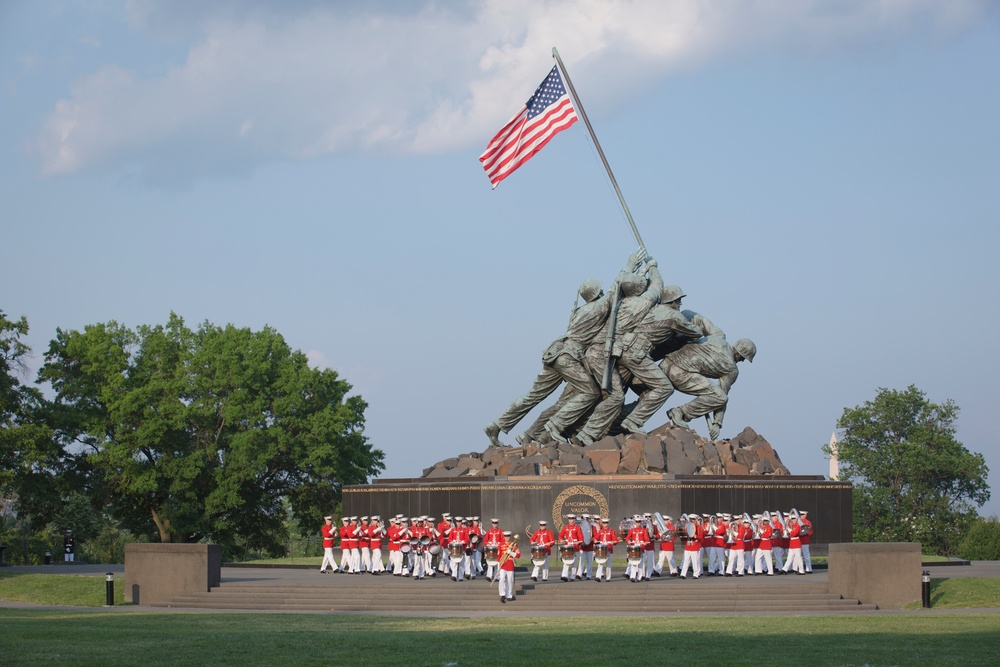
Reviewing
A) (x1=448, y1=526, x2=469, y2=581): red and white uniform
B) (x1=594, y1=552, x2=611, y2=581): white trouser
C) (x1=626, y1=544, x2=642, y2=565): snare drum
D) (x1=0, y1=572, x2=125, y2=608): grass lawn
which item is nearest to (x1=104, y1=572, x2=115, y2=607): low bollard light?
(x1=0, y1=572, x2=125, y2=608): grass lawn

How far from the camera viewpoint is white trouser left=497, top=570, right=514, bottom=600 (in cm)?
2464

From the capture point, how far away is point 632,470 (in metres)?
33.5

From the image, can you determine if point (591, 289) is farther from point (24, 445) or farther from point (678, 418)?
point (24, 445)

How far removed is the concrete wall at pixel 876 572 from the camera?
80.1ft

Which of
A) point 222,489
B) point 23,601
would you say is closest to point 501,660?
point 23,601

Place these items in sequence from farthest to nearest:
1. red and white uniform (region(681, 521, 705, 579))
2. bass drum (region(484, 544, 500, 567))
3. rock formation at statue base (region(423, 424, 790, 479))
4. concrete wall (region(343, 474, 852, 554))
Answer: rock formation at statue base (region(423, 424, 790, 479))
concrete wall (region(343, 474, 852, 554))
red and white uniform (region(681, 521, 705, 579))
bass drum (region(484, 544, 500, 567))

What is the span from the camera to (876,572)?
24.5m

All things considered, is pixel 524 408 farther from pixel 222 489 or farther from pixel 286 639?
pixel 286 639

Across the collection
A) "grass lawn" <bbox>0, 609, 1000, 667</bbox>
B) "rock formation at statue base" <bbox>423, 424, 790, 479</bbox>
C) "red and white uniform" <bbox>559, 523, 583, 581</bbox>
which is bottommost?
"grass lawn" <bbox>0, 609, 1000, 667</bbox>

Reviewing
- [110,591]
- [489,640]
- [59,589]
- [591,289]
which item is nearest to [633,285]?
[591,289]

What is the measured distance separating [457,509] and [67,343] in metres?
20.2

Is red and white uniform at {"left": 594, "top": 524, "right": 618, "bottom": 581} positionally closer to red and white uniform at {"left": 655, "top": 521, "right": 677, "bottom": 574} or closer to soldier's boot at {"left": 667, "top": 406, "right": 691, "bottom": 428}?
red and white uniform at {"left": 655, "top": 521, "right": 677, "bottom": 574}

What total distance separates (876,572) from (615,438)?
11410mm

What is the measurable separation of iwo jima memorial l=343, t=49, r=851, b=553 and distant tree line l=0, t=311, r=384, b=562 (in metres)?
11.8
